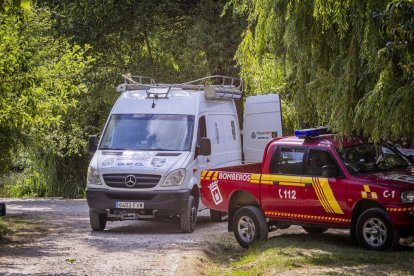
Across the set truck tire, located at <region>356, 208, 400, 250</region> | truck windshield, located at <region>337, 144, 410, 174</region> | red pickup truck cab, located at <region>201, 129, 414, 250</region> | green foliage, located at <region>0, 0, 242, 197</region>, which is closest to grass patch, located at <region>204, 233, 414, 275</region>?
truck tire, located at <region>356, 208, 400, 250</region>

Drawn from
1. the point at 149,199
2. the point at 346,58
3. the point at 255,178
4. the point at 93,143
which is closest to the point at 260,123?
the point at 93,143

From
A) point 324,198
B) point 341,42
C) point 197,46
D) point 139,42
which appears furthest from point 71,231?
point 139,42

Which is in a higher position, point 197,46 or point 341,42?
point 197,46

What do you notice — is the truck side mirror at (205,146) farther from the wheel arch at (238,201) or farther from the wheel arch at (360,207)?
the wheel arch at (360,207)

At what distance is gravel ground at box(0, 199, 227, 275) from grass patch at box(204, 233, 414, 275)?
56 cm

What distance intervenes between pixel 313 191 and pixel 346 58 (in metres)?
2.10

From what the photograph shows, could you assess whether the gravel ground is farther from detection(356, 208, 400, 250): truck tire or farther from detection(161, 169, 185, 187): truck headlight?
detection(356, 208, 400, 250): truck tire

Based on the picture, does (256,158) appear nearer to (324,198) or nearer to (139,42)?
A: (324,198)

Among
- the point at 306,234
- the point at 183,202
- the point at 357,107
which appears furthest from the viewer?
the point at 183,202

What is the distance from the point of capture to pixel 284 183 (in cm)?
1327

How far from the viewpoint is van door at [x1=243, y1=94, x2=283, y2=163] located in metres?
19.4

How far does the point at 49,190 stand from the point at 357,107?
72.6ft

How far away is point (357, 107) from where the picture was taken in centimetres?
1159

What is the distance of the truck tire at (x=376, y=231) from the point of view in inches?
472
